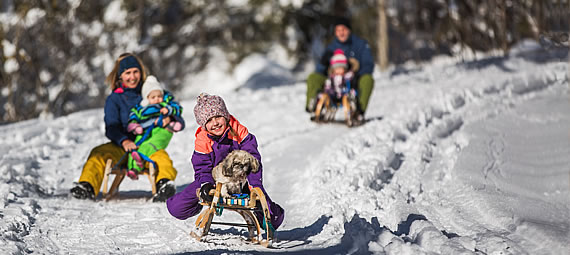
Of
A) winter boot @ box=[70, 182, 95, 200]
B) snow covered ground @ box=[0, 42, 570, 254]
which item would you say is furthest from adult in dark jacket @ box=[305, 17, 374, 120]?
winter boot @ box=[70, 182, 95, 200]

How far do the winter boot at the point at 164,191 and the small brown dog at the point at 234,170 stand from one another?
144 centimetres

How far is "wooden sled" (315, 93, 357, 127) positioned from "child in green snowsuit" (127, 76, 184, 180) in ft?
11.1

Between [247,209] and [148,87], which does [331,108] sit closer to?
[148,87]

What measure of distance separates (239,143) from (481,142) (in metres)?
4.23

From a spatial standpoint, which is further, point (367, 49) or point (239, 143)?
point (367, 49)

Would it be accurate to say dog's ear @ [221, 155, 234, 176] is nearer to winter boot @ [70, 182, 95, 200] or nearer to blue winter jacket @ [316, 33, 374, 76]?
winter boot @ [70, 182, 95, 200]

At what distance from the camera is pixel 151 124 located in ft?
20.0

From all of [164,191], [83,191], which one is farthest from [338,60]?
[83,191]

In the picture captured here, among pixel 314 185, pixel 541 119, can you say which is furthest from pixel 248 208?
pixel 541 119

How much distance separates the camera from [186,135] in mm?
9305

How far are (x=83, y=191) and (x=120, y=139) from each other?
0.58m

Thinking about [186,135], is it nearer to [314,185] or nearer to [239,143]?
[314,185]

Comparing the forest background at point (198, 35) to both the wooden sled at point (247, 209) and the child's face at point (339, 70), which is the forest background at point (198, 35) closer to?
the child's face at point (339, 70)

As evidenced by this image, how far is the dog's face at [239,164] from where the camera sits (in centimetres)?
425
